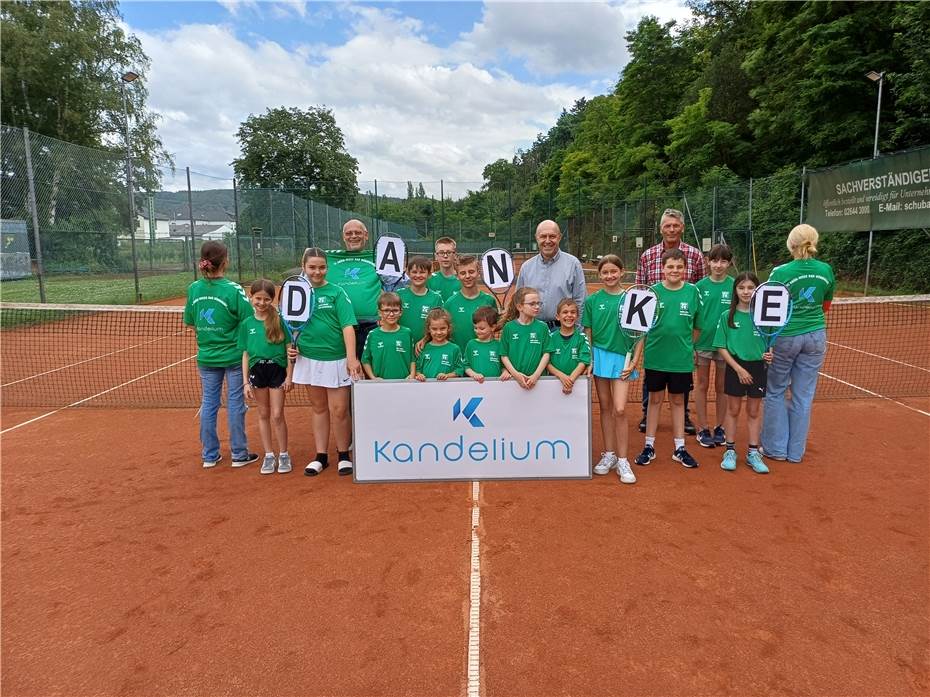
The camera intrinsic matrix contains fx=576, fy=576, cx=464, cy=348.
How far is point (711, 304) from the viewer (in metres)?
5.35

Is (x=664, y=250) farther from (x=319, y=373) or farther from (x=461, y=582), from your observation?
(x=461, y=582)

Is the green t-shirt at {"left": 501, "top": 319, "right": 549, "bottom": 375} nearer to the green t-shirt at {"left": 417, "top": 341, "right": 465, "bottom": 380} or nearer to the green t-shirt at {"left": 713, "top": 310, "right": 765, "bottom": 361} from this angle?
the green t-shirt at {"left": 417, "top": 341, "right": 465, "bottom": 380}

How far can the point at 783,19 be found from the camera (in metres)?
24.3

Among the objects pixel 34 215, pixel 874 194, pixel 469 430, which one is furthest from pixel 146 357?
pixel 874 194

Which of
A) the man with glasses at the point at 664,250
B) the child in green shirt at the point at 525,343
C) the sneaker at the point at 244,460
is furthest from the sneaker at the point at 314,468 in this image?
the man with glasses at the point at 664,250

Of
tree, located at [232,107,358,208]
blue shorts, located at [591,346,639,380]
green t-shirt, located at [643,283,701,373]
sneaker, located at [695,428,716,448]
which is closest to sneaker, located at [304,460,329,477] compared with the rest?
blue shorts, located at [591,346,639,380]

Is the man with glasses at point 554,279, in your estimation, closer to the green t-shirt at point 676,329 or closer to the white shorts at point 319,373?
the green t-shirt at point 676,329

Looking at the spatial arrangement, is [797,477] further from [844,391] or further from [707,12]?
[707,12]

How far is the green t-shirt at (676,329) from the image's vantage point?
4805 millimetres

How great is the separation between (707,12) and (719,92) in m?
11.6

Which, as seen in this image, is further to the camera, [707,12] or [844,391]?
[707,12]

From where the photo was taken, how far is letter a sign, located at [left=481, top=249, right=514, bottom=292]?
5.51 m

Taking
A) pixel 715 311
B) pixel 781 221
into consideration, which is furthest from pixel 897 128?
pixel 715 311

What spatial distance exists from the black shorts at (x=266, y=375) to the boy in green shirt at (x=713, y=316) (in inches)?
152
